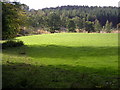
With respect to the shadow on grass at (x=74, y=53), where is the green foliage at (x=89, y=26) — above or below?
above

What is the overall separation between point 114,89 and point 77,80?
7.41ft

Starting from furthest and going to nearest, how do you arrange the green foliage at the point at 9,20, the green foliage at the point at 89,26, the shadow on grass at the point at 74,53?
the green foliage at the point at 89,26 → the green foliage at the point at 9,20 → the shadow on grass at the point at 74,53

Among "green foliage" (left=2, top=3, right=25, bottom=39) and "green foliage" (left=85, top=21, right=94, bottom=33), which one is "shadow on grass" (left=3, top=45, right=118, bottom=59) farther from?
"green foliage" (left=85, top=21, right=94, bottom=33)

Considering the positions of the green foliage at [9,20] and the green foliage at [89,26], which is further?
the green foliage at [89,26]

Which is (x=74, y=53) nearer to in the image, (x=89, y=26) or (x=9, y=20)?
(x=9, y=20)

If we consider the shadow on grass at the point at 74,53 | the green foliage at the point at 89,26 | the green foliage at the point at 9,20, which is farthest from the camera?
the green foliage at the point at 89,26

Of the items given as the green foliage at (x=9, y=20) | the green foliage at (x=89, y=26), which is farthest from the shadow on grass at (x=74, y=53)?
the green foliage at (x=89, y=26)

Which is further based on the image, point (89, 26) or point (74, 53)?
point (89, 26)

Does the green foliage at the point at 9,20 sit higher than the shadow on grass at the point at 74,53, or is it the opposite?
the green foliage at the point at 9,20

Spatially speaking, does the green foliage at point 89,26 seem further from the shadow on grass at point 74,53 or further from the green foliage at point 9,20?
the shadow on grass at point 74,53

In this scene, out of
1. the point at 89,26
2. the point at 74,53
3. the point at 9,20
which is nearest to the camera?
the point at 74,53

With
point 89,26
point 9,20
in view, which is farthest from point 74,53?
point 89,26

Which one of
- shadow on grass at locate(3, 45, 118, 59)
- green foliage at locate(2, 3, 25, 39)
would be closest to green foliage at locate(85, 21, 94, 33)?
green foliage at locate(2, 3, 25, 39)

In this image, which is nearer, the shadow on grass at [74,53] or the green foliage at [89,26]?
the shadow on grass at [74,53]
